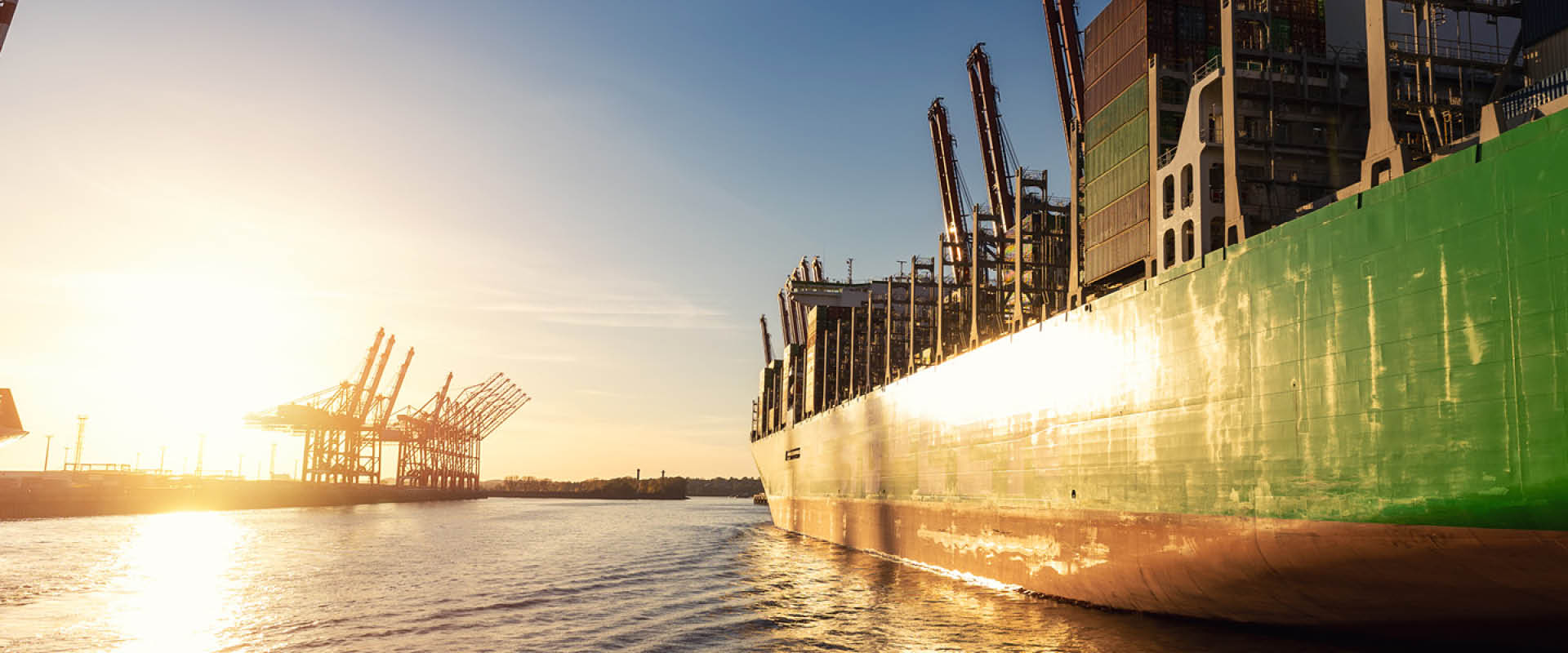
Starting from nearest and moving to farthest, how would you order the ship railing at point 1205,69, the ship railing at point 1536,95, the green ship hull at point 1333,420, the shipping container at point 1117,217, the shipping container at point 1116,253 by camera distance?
1. the green ship hull at point 1333,420
2. the ship railing at point 1536,95
3. the ship railing at point 1205,69
4. the shipping container at point 1116,253
5. the shipping container at point 1117,217

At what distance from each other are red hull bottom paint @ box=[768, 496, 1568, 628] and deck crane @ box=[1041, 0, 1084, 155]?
2080 centimetres

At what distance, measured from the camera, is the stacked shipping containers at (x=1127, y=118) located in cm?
2212

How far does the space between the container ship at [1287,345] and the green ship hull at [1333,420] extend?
39 mm

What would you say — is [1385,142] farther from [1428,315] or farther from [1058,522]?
[1058,522]

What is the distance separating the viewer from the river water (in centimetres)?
1756

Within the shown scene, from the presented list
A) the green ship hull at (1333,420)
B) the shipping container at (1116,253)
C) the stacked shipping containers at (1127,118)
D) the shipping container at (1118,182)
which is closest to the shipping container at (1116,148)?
the stacked shipping containers at (1127,118)

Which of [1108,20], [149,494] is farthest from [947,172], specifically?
[149,494]

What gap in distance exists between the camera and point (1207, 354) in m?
17.0

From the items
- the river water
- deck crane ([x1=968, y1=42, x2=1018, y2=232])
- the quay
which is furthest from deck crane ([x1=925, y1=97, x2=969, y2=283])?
the quay

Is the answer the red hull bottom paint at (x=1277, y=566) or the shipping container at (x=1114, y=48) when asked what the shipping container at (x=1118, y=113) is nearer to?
the shipping container at (x=1114, y=48)

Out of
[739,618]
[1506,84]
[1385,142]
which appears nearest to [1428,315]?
[1385,142]

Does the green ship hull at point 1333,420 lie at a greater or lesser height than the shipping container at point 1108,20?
lesser

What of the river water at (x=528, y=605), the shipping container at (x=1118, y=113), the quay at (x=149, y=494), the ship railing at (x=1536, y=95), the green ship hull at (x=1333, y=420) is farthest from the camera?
the quay at (x=149, y=494)

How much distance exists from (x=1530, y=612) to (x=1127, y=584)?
7501 mm
